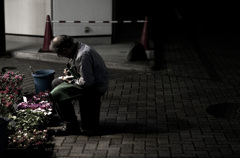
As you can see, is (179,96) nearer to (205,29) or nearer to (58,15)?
(58,15)

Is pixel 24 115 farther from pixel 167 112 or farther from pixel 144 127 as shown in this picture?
pixel 167 112

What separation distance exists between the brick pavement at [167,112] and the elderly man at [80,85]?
10.2 inches

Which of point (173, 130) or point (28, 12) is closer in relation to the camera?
point (173, 130)

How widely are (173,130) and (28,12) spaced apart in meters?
8.35

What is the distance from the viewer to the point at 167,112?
25.3ft

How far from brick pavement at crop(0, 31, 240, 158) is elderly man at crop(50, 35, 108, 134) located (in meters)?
0.26

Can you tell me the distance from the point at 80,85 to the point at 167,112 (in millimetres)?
1896

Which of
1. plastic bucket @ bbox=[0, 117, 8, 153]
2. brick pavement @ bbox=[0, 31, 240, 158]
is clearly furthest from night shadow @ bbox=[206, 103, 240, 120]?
plastic bucket @ bbox=[0, 117, 8, 153]

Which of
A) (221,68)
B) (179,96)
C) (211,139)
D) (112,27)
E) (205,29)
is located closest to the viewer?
(211,139)

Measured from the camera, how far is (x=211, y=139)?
6.46 meters

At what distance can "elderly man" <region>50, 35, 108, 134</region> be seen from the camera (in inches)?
252

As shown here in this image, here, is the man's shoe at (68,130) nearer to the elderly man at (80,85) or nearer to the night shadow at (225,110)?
the elderly man at (80,85)

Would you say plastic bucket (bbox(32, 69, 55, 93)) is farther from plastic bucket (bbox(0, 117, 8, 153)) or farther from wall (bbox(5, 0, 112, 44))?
wall (bbox(5, 0, 112, 44))

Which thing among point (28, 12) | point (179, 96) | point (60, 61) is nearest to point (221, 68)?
point (179, 96)
